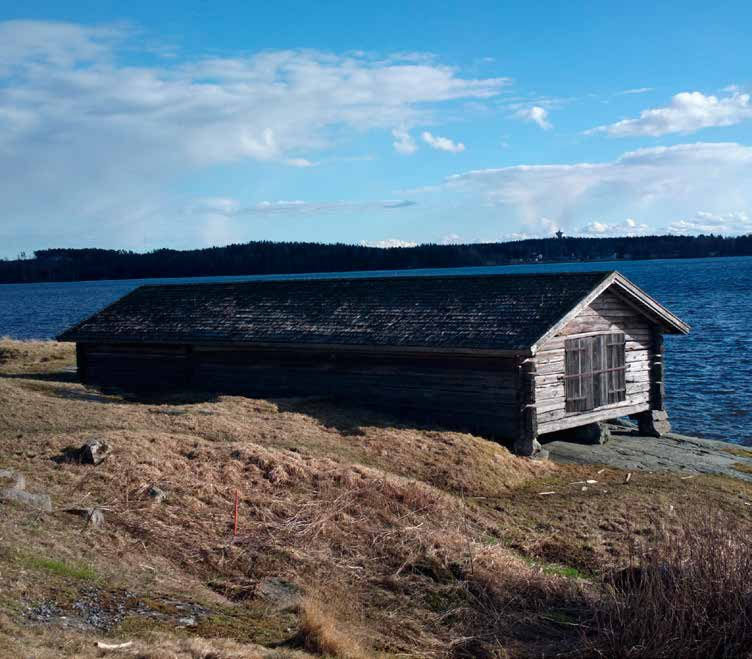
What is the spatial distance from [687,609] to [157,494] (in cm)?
808

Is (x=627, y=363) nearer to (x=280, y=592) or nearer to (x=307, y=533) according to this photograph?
(x=307, y=533)

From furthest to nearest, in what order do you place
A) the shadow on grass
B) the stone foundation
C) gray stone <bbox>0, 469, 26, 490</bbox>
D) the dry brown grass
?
the shadow on grass → the stone foundation → gray stone <bbox>0, 469, 26, 490</bbox> → the dry brown grass

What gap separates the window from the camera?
22281 mm

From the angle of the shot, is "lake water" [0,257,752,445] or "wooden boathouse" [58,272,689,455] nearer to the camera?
"wooden boathouse" [58,272,689,455]

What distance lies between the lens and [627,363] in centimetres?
2422

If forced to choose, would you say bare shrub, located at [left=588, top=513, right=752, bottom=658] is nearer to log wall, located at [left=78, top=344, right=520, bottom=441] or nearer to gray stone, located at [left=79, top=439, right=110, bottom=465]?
gray stone, located at [left=79, top=439, right=110, bottom=465]

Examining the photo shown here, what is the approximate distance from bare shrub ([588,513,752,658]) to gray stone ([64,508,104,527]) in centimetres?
692

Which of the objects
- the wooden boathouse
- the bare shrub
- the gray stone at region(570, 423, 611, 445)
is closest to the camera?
the bare shrub

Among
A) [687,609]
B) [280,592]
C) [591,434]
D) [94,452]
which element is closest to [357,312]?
[591,434]

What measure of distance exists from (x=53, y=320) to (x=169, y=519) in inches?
3179

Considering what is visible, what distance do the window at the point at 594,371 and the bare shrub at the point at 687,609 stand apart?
12783 mm

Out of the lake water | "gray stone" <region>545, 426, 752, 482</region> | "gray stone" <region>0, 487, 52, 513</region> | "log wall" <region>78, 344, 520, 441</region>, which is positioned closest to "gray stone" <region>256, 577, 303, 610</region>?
"gray stone" <region>0, 487, 52, 513</region>

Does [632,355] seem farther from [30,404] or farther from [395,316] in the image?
[30,404]

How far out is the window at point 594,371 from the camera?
2228 centimetres
